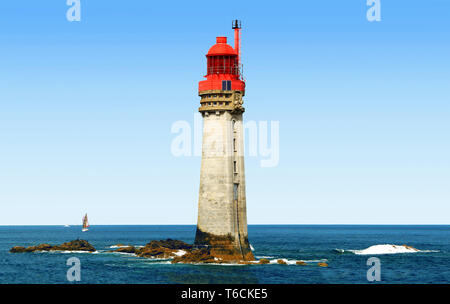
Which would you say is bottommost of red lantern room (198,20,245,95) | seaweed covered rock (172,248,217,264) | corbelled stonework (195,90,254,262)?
seaweed covered rock (172,248,217,264)

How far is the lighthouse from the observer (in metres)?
75.7

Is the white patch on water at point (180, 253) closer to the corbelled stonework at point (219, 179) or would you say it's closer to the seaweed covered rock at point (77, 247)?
the corbelled stonework at point (219, 179)

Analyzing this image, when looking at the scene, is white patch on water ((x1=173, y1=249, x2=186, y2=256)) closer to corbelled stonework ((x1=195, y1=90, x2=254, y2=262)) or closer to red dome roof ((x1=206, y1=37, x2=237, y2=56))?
corbelled stonework ((x1=195, y1=90, x2=254, y2=262))

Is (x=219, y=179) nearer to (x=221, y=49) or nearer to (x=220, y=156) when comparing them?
(x=220, y=156)

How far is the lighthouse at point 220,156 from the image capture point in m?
75.7

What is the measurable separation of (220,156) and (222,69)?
1053 cm

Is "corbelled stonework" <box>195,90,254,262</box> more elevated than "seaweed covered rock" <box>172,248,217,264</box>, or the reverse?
"corbelled stonework" <box>195,90,254,262</box>

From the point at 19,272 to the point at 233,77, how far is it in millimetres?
34575

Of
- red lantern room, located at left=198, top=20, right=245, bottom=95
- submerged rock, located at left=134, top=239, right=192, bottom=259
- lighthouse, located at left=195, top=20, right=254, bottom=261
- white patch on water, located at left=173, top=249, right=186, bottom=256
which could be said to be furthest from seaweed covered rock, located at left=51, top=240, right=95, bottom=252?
red lantern room, located at left=198, top=20, right=245, bottom=95

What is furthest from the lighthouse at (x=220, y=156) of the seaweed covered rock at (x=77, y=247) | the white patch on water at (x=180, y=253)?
the seaweed covered rock at (x=77, y=247)
